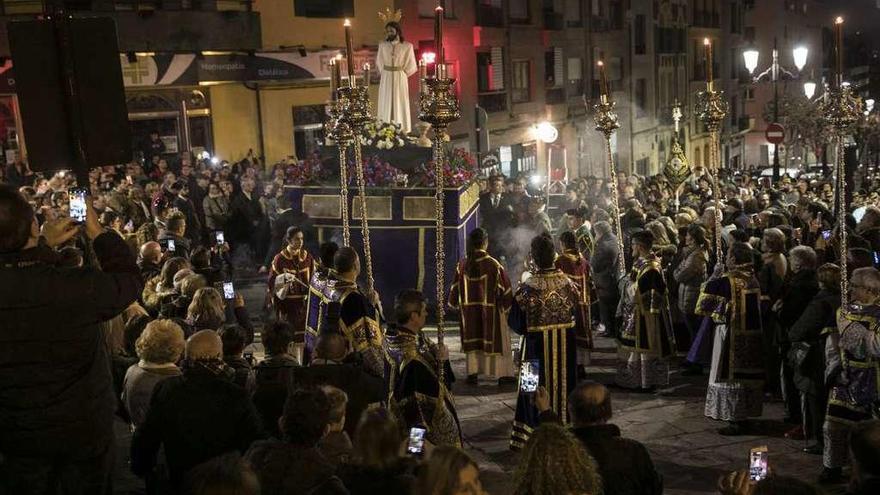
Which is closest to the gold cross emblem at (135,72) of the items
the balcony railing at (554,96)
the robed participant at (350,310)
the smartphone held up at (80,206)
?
the balcony railing at (554,96)

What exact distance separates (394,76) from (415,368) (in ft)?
32.8

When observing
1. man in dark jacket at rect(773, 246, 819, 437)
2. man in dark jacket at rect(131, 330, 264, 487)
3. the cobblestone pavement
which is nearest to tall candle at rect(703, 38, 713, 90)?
man in dark jacket at rect(773, 246, 819, 437)

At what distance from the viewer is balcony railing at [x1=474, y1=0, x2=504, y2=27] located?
3434 cm

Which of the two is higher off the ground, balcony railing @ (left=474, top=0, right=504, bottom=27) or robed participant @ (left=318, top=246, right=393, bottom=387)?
balcony railing @ (left=474, top=0, right=504, bottom=27)

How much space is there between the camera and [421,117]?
7.79 meters

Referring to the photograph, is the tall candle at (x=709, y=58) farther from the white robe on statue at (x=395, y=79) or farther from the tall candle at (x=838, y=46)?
the white robe on statue at (x=395, y=79)

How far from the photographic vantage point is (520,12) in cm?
3756

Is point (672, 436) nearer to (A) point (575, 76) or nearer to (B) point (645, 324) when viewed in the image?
(B) point (645, 324)

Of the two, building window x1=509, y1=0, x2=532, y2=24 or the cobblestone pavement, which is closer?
the cobblestone pavement

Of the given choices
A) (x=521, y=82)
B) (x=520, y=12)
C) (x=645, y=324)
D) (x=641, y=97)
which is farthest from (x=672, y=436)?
(x=641, y=97)

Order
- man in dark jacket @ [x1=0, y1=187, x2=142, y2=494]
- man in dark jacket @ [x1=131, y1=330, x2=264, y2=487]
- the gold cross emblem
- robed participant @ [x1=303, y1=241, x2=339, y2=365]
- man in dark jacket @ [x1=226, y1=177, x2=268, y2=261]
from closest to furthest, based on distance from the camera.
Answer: man in dark jacket @ [x1=0, y1=187, x2=142, y2=494]
man in dark jacket @ [x1=131, y1=330, x2=264, y2=487]
robed participant @ [x1=303, y1=241, x2=339, y2=365]
man in dark jacket @ [x1=226, y1=177, x2=268, y2=261]
the gold cross emblem

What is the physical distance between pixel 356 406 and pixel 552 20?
3379cm

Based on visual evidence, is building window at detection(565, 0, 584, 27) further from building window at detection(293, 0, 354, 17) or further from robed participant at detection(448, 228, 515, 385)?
robed participant at detection(448, 228, 515, 385)

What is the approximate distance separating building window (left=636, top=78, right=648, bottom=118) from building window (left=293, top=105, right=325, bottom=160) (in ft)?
67.5
